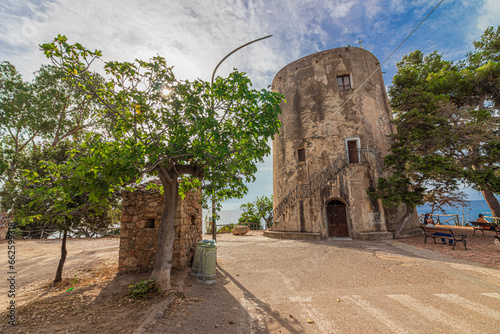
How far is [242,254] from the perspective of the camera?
31.8 ft

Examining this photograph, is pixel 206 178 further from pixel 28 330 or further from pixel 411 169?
pixel 411 169

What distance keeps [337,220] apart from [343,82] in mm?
9985

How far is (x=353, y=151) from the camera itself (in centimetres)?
1434

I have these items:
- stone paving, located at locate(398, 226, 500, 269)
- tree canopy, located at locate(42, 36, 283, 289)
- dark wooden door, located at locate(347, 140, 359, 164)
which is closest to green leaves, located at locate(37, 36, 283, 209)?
tree canopy, located at locate(42, 36, 283, 289)

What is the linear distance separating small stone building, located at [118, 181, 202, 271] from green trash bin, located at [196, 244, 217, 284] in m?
1.15

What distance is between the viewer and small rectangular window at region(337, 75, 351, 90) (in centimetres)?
1587

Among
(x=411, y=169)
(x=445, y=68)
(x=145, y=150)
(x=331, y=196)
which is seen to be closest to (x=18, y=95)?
(x=145, y=150)

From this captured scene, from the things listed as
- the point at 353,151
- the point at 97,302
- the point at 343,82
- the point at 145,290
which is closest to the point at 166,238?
the point at 145,290

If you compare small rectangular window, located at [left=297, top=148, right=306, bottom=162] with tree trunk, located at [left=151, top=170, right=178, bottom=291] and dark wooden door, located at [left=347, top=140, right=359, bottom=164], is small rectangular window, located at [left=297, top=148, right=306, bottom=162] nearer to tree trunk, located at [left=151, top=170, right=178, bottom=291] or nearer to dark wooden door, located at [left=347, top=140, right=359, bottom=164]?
dark wooden door, located at [left=347, top=140, right=359, bottom=164]

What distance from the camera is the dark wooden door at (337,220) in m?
13.7

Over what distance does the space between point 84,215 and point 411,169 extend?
48.6 ft

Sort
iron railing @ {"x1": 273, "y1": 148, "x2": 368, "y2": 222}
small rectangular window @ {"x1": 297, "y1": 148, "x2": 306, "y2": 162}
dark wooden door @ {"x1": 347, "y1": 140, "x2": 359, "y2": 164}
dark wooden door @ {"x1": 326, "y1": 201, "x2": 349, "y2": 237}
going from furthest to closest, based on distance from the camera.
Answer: small rectangular window @ {"x1": 297, "y1": 148, "x2": 306, "y2": 162}, dark wooden door @ {"x1": 347, "y1": 140, "x2": 359, "y2": 164}, iron railing @ {"x1": 273, "y1": 148, "x2": 368, "y2": 222}, dark wooden door @ {"x1": 326, "y1": 201, "x2": 349, "y2": 237}

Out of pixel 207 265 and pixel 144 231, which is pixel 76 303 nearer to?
pixel 144 231

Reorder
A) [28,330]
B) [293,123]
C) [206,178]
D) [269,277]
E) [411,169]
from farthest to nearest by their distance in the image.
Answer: [293,123] < [411,169] < [269,277] < [206,178] < [28,330]
